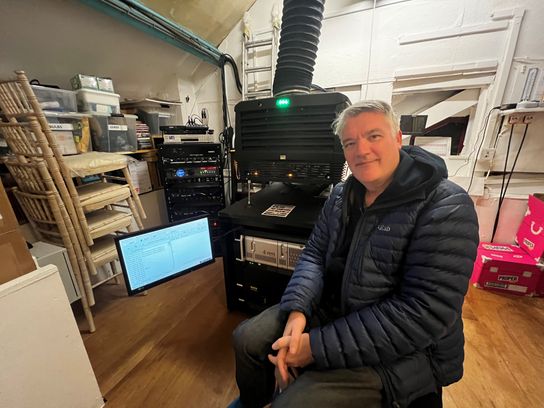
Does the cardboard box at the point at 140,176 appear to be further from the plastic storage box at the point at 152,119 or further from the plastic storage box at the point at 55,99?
the plastic storage box at the point at 55,99

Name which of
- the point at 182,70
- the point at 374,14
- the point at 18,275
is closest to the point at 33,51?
the point at 182,70

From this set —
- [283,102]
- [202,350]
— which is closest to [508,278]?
[283,102]

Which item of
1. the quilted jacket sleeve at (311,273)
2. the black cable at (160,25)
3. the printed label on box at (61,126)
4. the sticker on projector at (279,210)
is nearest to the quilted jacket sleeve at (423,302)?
the quilted jacket sleeve at (311,273)

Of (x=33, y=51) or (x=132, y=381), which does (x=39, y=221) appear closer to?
(x=132, y=381)

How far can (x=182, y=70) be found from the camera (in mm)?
2641

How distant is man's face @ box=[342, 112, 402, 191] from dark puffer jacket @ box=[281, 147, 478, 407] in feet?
0.14

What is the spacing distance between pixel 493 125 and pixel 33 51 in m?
3.51

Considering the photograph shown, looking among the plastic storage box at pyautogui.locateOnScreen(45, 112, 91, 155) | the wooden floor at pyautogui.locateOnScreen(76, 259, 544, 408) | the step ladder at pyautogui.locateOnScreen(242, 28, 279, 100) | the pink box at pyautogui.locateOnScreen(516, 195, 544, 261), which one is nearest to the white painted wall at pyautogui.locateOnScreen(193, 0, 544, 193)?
the step ladder at pyautogui.locateOnScreen(242, 28, 279, 100)

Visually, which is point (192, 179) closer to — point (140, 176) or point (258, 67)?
point (140, 176)

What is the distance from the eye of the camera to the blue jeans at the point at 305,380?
63cm

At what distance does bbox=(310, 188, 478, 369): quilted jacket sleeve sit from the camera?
2.05 ft

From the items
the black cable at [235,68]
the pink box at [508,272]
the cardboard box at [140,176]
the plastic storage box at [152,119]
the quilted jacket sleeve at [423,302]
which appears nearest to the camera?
the quilted jacket sleeve at [423,302]

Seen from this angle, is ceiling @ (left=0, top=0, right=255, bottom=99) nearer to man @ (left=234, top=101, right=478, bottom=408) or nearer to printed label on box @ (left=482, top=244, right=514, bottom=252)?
man @ (left=234, top=101, right=478, bottom=408)

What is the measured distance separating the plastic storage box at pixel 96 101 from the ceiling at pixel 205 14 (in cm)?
74
